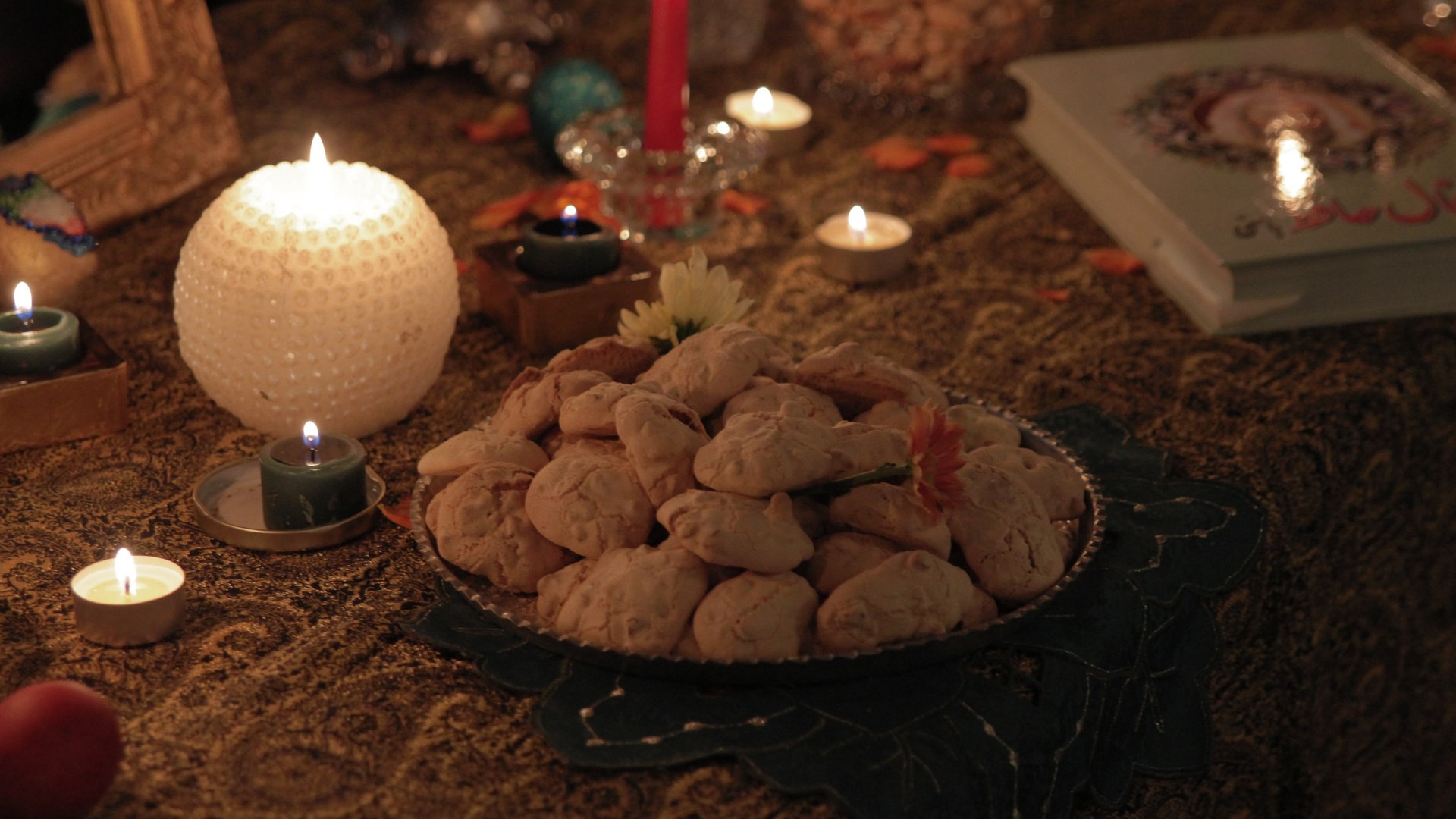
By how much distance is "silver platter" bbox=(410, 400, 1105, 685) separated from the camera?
70 cm

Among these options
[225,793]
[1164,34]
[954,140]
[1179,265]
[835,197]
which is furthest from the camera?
[1164,34]

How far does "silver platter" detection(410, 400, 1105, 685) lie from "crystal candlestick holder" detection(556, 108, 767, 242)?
1.86 feet

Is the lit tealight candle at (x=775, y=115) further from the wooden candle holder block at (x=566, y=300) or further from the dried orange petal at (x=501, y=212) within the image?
the wooden candle holder block at (x=566, y=300)

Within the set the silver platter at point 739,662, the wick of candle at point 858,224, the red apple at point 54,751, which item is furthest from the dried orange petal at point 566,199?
the red apple at point 54,751

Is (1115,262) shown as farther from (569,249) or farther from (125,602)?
(125,602)

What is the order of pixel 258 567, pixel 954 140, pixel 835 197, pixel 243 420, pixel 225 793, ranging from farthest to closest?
pixel 954 140 → pixel 835 197 → pixel 243 420 → pixel 258 567 → pixel 225 793

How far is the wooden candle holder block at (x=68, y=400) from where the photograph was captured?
3.09 feet

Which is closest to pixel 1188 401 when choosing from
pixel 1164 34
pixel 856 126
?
pixel 856 126

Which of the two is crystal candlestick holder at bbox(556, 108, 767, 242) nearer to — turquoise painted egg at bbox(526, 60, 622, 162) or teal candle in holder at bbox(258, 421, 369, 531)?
turquoise painted egg at bbox(526, 60, 622, 162)

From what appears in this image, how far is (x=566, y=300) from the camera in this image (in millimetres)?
1099

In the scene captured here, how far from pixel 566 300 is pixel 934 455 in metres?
0.46

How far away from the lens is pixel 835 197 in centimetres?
143

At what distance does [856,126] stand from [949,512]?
0.92m

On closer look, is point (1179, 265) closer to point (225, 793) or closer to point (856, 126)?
point (856, 126)
